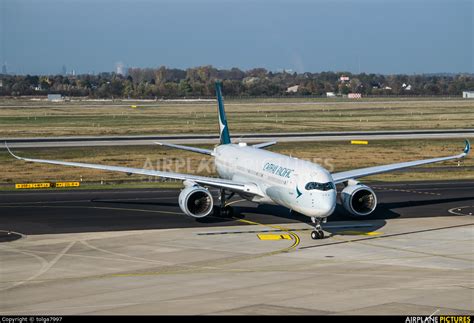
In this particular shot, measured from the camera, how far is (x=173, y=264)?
4206cm

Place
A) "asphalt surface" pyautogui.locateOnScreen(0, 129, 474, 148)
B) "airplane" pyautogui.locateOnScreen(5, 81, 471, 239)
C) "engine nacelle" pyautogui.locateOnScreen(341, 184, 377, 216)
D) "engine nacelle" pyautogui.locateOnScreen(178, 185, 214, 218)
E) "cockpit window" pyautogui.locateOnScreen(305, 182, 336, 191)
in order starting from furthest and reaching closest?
A: "asphalt surface" pyautogui.locateOnScreen(0, 129, 474, 148)
"engine nacelle" pyautogui.locateOnScreen(341, 184, 377, 216)
"engine nacelle" pyautogui.locateOnScreen(178, 185, 214, 218)
"airplane" pyautogui.locateOnScreen(5, 81, 471, 239)
"cockpit window" pyautogui.locateOnScreen(305, 182, 336, 191)

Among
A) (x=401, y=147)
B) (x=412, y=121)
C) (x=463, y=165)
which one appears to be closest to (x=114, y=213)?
(x=463, y=165)

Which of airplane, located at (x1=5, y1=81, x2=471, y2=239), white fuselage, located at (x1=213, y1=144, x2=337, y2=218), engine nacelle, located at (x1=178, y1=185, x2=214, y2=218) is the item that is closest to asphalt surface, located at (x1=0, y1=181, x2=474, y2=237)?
engine nacelle, located at (x1=178, y1=185, x2=214, y2=218)

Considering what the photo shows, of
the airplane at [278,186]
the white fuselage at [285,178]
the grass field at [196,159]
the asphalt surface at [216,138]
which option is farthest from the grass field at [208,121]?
the airplane at [278,186]

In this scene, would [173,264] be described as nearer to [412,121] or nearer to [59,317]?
[59,317]

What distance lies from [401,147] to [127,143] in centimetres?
3748

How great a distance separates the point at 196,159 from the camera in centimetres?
9656

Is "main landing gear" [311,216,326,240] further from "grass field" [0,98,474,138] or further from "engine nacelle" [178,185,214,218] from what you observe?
"grass field" [0,98,474,138]

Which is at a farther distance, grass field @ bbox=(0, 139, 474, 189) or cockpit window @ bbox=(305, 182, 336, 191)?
grass field @ bbox=(0, 139, 474, 189)

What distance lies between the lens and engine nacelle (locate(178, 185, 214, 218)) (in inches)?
2119

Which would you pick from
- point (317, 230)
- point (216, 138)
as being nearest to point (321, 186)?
point (317, 230)

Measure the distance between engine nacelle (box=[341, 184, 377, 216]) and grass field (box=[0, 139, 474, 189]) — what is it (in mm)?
26283

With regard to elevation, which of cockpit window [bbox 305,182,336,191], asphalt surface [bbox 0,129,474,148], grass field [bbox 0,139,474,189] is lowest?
grass field [bbox 0,139,474,189]

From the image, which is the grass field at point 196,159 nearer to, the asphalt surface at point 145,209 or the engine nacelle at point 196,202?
the asphalt surface at point 145,209
